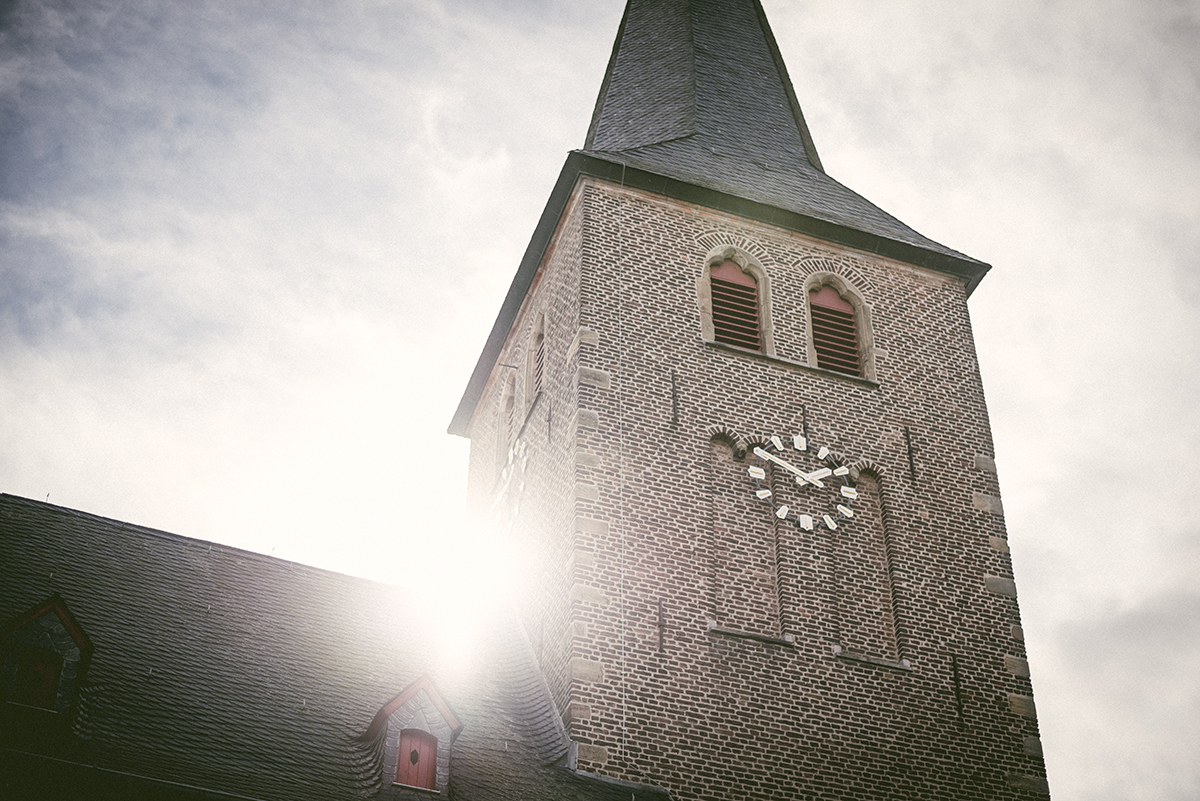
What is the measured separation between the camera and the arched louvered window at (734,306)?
1592 centimetres

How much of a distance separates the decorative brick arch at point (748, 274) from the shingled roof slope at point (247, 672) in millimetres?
4741

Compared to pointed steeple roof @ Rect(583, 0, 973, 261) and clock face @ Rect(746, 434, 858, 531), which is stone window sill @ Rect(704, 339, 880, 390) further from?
pointed steeple roof @ Rect(583, 0, 973, 261)

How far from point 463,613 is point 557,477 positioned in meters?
2.48

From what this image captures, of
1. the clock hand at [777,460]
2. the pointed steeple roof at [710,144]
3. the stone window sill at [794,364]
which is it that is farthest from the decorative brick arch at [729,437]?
the pointed steeple roof at [710,144]

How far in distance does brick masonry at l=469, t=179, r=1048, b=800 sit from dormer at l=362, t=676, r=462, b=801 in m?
1.43

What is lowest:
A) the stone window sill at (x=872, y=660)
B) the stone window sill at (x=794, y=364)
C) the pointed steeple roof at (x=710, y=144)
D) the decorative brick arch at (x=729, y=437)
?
the stone window sill at (x=872, y=660)

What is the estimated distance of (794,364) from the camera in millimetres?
15719

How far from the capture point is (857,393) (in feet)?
52.0

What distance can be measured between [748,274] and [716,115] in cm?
459

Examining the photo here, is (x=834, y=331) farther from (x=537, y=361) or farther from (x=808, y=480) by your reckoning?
(x=537, y=361)

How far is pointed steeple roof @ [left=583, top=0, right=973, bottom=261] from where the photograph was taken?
17.9 metres

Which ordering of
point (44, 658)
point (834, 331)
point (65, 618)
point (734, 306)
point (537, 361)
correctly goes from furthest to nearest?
point (537, 361) < point (834, 331) < point (734, 306) < point (65, 618) < point (44, 658)

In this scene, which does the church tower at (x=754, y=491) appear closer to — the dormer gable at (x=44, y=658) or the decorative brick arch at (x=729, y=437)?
the decorative brick arch at (x=729, y=437)

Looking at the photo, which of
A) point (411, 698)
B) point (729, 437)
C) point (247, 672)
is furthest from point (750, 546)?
point (247, 672)
